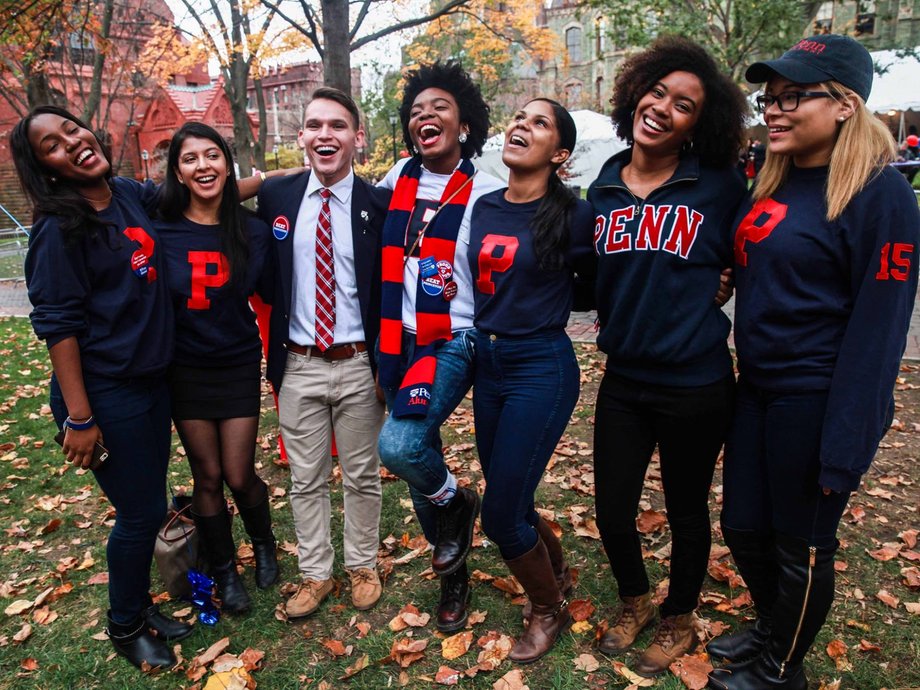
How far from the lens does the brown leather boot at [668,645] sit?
2.89 meters

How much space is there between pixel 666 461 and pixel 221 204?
2358mm

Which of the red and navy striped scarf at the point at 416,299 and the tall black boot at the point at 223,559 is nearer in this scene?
the red and navy striped scarf at the point at 416,299

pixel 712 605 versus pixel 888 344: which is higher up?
pixel 888 344

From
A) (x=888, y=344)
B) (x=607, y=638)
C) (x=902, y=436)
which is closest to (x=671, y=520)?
(x=607, y=638)

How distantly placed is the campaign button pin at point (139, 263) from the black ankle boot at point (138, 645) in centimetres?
162

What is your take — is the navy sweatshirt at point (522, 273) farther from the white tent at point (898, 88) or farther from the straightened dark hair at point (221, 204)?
the white tent at point (898, 88)

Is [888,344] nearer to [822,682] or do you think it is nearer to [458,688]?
[822,682]

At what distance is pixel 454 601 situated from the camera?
11.0ft

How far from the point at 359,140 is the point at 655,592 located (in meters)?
2.83

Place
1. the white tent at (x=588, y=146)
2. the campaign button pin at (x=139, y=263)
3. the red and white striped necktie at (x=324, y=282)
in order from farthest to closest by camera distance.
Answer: the white tent at (x=588, y=146) → the red and white striped necktie at (x=324, y=282) → the campaign button pin at (x=139, y=263)

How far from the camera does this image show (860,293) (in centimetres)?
221

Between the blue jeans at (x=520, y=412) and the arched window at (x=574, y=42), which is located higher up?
the arched window at (x=574, y=42)

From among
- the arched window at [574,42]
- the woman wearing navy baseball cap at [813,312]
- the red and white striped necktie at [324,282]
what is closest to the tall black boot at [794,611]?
the woman wearing navy baseball cap at [813,312]

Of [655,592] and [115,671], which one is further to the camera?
[655,592]
